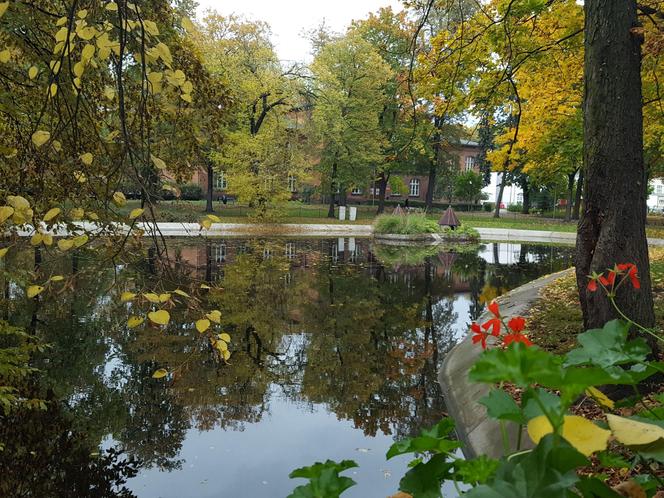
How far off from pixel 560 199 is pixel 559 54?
1889 inches

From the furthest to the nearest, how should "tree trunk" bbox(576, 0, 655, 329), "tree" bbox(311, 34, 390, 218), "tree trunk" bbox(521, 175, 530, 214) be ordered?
"tree trunk" bbox(521, 175, 530, 214) → "tree" bbox(311, 34, 390, 218) → "tree trunk" bbox(576, 0, 655, 329)

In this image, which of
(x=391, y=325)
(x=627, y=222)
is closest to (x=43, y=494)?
(x=627, y=222)

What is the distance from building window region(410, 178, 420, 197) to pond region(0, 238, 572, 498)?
44990 millimetres

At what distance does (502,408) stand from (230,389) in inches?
246

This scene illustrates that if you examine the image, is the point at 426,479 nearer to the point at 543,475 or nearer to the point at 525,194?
the point at 543,475

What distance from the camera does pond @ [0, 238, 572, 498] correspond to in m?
4.91

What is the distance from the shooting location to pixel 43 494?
4.37 m

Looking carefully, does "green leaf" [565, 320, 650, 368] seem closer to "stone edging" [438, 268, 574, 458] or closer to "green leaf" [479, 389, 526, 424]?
"green leaf" [479, 389, 526, 424]

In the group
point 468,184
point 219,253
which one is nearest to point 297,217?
point 219,253

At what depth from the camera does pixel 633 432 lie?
3.52 feet

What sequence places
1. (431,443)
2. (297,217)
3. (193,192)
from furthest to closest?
1. (193,192)
2. (297,217)
3. (431,443)

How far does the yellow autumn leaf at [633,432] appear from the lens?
41.5 inches

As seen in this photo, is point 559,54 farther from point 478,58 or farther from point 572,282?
point 572,282

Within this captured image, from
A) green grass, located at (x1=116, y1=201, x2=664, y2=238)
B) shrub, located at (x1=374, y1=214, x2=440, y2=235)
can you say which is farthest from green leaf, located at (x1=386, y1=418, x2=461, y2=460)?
green grass, located at (x1=116, y1=201, x2=664, y2=238)
